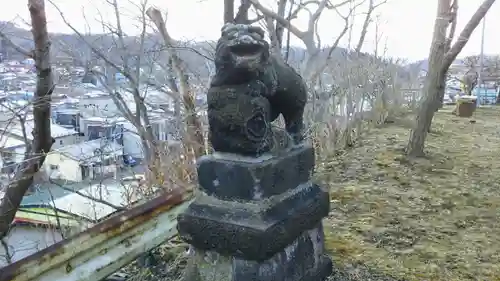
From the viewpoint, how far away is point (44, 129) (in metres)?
4.15

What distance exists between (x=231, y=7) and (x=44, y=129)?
241 cm

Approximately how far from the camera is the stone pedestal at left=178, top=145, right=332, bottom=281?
5.60 ft

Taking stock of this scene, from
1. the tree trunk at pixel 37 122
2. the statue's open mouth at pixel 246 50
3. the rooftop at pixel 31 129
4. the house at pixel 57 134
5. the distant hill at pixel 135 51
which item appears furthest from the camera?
the distant hill at pixel 135 51

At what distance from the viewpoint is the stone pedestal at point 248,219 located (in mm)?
1706

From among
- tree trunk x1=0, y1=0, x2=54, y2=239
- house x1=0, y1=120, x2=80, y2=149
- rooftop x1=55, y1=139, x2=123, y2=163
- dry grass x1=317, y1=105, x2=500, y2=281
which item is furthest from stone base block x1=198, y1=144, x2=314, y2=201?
house x1=0, y1=120, x2=80, y2=149

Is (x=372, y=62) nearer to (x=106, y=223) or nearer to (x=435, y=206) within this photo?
(x=435, y=206)

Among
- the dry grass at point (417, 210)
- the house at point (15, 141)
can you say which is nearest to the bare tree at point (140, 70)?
the house at point (15, 141)

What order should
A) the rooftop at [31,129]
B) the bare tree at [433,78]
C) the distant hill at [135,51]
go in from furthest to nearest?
the distant hill at [135,51] < the bare tree at [433,78] < the rooftop at [31,129]

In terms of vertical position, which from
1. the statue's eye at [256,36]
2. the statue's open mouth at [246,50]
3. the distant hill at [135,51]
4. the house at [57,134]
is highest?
the distant hill at [135,51]

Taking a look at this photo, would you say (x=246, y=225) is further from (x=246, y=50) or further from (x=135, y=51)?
(x=135, y=51)

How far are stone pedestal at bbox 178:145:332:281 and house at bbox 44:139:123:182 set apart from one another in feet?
8.59

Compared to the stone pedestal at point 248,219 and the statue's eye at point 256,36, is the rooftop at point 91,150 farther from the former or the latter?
the statue's eye at point 256,36

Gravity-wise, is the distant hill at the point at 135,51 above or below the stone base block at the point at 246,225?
above

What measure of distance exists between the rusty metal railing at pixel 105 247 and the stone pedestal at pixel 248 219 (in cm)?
29
